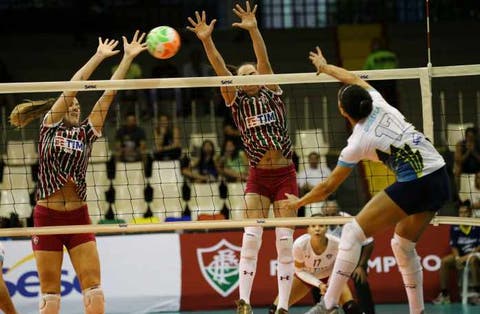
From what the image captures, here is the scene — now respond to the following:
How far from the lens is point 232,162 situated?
17453mm

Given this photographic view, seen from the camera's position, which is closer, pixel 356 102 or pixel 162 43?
pixel 356 102

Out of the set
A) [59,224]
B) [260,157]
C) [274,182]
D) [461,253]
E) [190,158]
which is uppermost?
[260,157]

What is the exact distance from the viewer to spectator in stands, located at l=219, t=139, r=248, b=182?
1711 cm

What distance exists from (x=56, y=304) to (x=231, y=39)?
43.4 ft

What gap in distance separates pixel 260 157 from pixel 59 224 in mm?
2149

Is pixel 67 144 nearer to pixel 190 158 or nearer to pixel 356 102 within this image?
pixel 356 102

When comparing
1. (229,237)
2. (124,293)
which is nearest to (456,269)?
(229,237)

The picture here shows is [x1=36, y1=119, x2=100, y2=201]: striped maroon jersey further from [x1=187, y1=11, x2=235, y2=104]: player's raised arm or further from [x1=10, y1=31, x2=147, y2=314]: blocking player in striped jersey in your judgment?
[x1=187, y1=11, x2=235, y2=104]: player's raised arm

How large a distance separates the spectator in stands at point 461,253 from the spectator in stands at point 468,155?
6.05 feet

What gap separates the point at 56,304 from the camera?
9820mm

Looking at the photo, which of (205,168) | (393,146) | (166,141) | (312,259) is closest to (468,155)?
(205,168)

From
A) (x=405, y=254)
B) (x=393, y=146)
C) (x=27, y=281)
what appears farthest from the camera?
(x=27, y=281)

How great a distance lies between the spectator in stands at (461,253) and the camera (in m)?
15.1

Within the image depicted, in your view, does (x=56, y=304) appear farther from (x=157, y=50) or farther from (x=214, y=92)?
(x=214, y=92)
